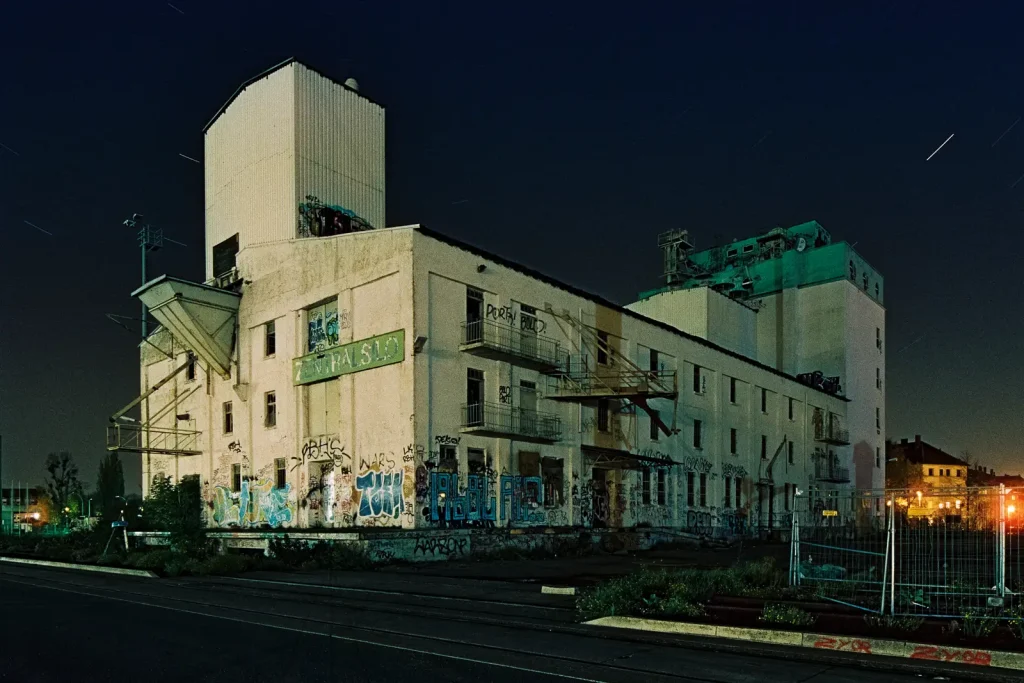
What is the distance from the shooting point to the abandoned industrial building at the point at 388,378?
28000 millimetres

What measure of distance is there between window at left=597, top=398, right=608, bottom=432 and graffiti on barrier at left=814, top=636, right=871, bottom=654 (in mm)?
25080

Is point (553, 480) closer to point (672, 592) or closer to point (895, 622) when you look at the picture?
point (672, 592)

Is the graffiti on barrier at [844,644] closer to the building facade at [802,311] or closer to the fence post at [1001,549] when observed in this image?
the fence post at [1001,549]

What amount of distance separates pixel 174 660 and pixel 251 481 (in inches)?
1067

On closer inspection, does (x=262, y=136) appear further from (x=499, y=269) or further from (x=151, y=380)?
(x=151, y=380)

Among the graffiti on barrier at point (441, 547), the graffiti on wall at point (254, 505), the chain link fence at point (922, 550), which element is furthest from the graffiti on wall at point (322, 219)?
the chain link fence at point (922, 550)

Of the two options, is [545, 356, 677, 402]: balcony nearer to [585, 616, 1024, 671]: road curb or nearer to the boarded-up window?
the boarded-up window

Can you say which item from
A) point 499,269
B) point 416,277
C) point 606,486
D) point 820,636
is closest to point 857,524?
point 820,636

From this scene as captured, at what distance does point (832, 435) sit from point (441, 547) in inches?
1519

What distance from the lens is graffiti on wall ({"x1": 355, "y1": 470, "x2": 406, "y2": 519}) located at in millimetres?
26922

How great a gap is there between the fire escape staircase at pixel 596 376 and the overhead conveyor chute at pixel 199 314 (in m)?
14.5

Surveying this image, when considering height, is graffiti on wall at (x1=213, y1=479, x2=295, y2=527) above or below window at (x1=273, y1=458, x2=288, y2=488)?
below

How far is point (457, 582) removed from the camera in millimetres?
18141

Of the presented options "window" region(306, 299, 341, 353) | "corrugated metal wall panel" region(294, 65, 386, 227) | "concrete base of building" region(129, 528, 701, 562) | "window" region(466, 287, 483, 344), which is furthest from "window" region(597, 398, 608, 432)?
"corrugated metal wall panel" region(294, 65, 386, 227)
